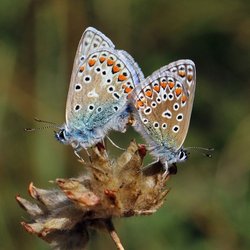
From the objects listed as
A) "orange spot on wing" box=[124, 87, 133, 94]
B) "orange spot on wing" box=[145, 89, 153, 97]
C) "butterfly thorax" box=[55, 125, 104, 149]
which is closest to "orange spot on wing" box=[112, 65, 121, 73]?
"orange spot on wing" box=[124, 87, 133, 94]

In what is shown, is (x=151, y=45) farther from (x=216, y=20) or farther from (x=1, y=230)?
(x=1, y=230)

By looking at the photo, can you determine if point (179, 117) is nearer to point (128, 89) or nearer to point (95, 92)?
point (128, 89)

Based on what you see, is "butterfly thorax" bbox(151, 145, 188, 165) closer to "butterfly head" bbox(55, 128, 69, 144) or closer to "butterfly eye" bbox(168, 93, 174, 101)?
"butterfly eye" bbox(168, 93, 174, 101)

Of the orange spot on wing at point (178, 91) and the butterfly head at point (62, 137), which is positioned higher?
the orange spot on wing at point (178, 91)

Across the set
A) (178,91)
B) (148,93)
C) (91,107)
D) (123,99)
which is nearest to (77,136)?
(91,107)

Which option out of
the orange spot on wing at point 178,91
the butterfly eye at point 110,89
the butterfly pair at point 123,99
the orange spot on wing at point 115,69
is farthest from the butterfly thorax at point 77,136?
A: the orange spot on wing at point 178,91

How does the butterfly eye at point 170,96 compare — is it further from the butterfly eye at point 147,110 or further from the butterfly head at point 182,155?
the butterfly head at point 182,155

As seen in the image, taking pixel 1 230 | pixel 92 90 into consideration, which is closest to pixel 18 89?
pixel 1 230
